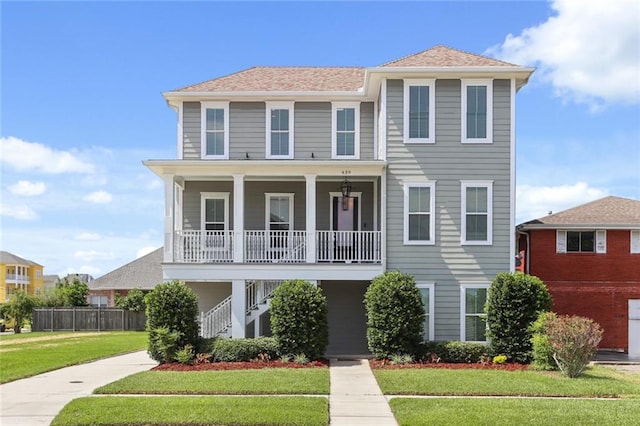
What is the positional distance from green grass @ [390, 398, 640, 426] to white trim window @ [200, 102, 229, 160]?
Result: 1284cm

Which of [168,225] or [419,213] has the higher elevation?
[419,213]

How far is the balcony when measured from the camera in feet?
69.3

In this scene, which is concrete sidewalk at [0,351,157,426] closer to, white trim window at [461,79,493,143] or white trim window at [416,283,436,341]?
white trim window at [416,283,436,341]

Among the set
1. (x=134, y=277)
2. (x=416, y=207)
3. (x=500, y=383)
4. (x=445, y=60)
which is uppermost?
(x=445, y=60)

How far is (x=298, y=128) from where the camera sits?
77.6 ft

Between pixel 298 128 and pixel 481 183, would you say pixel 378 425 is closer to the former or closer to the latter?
pixel 481 183

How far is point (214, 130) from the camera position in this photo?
23.6 m

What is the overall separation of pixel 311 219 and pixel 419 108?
15.5 feet

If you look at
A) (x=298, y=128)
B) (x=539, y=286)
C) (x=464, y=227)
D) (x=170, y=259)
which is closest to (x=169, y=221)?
(x=170, y=259)

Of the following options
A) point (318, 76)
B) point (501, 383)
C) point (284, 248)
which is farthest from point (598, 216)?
point (501, 383)

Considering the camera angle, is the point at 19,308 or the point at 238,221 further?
the point at 19,308

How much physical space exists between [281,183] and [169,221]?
452 cm

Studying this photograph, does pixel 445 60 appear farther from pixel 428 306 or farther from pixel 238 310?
pixel 238 310

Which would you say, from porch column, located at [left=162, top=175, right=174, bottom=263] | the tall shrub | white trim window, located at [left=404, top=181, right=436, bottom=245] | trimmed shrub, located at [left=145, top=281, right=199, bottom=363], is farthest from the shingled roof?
trimmed shrub, located at [left=145, top=281, right=199, bottom=363]
